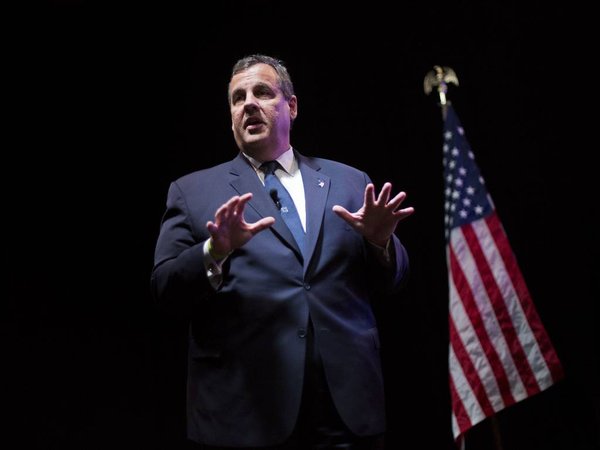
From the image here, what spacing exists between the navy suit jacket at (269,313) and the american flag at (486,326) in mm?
272

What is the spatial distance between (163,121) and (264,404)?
5.77 feet

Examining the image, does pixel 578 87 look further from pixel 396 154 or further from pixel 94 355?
pixel 94 355

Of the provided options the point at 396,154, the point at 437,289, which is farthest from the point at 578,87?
the point at 437,289

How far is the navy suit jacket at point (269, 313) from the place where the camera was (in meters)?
1.63

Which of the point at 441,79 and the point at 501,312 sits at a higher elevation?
the point at 441,79

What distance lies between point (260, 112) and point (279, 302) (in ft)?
2.05

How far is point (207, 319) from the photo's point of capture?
173cm

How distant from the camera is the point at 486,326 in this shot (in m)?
1.98

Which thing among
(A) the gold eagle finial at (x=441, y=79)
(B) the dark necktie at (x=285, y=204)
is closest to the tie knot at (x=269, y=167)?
(B) the dark necktie at (x=285, y=204)

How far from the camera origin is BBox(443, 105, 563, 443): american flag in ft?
6.35

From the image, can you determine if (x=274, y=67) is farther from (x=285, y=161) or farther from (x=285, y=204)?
(x=285, y=204)

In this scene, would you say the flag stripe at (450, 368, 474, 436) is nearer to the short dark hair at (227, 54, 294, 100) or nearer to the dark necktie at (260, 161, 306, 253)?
the dark necktie at (260, 161, 306, 253)

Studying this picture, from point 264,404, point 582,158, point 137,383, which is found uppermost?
point 582,158

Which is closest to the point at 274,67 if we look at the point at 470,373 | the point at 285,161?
the point at 285,161
